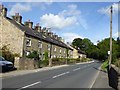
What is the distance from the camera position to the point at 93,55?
143 meters

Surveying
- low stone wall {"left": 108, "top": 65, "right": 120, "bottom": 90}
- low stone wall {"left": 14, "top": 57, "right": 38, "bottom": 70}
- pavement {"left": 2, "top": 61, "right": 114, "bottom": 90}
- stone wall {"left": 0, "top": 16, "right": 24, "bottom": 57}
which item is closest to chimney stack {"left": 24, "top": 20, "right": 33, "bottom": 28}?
stone wall {"left": 0, "top": 16, "right": 24, "bottom": 57}

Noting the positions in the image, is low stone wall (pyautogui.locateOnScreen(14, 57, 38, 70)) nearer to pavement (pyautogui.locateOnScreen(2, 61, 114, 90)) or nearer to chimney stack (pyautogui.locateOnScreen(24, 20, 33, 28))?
pavement (pyautogui.locateOnScreen(2, 61, 114, 90))

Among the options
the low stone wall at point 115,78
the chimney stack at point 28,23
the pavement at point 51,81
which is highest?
the chimney stack at point 28,23

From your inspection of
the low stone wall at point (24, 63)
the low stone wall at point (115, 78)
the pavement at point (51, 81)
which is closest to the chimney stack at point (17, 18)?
the low stone wall at point (24, 63)

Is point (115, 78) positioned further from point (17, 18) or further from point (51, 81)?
point (17, 18)

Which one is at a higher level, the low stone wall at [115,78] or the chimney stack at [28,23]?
the chimney stack at [28,23]

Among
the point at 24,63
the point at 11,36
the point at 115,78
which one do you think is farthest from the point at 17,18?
the point at 115,78

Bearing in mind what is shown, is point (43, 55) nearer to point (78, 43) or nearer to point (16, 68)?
point (16, 68)

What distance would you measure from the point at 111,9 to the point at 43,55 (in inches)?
883

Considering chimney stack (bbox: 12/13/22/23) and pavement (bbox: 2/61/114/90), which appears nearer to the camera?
pavement (bbox: 2/61/114/90)

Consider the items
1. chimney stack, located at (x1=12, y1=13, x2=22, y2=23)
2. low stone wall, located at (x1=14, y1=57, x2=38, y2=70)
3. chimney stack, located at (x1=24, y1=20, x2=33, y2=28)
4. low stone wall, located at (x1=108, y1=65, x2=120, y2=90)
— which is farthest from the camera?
chimney stack, located at (x1=24, y1=20, x2=33, y2=28)

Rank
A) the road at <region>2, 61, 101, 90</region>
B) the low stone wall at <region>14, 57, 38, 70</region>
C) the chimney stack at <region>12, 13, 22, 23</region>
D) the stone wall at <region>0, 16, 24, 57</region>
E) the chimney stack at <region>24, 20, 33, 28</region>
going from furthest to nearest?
1. the chimney stack at <region>24, 20, 33, 28</region>
2. the chimney stack at <region>12, 13, 22, 23</region>
3. the stone wall at <region>0, 16, 24, 57</region>
4. the low stone wall at <region>14, 57, 38, 70</region>
5. the road at <region>2, 61, 101, 90</region>

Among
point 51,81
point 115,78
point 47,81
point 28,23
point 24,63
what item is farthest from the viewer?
point 28,23

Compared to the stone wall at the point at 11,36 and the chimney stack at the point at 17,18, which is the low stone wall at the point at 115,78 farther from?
the chimney stack at the point at 17,18
